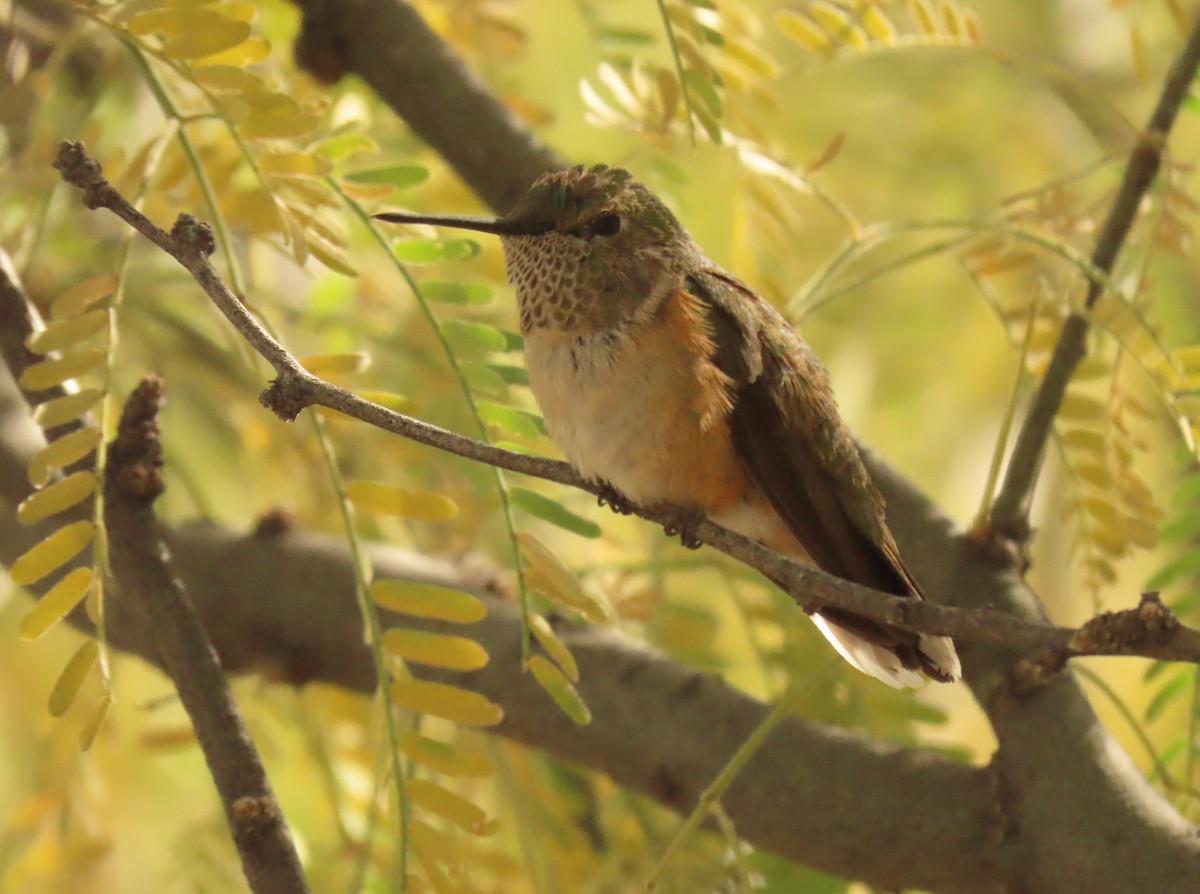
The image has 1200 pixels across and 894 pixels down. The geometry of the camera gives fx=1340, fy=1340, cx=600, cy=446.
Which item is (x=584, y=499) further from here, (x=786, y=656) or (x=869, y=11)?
(x=869, y=11)

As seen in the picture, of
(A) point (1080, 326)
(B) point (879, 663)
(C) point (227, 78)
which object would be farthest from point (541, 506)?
(A) point (1080, 326)

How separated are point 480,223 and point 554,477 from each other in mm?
537

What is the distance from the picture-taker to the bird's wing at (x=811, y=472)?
6.29 feet

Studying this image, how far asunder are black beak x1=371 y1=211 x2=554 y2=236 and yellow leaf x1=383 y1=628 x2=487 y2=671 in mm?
536

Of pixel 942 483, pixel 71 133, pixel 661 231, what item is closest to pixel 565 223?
pixel 661 231

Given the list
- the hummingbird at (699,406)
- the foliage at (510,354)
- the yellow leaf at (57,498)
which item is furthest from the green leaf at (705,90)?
the yellow leaf at (57,498)

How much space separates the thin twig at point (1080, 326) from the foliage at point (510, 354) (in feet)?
0.16

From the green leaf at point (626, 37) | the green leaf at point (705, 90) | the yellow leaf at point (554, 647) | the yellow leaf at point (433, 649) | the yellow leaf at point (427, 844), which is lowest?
the yellow leaf at point (427, 844)

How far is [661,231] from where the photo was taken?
6.98 feet

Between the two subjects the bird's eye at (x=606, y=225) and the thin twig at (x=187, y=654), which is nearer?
the thin twig at (x=187, y=654)

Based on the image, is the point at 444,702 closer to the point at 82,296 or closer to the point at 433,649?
the point at 433,649

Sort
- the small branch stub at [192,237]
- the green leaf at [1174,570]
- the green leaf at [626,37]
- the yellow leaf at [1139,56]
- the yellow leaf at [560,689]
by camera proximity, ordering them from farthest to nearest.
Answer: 1. the green leaf at [626,37]
2. the yellow leaf at [1139,56]
3. the green leaf at [1174,570]
4. the yellow leaf at [560,689]
5. the small branch stub at [192,237]

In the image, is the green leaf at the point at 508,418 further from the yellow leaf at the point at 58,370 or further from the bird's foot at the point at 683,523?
the yellow leaf at the point at 58,370

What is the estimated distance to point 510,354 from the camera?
2.11 metres
